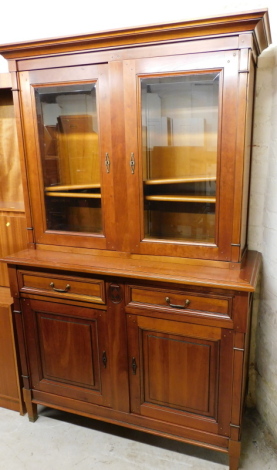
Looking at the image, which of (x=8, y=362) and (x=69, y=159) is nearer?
(x=69, y=159)

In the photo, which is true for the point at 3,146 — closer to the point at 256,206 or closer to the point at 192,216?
the point at 192,216

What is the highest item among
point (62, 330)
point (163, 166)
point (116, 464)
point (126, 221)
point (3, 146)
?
point (3, 146)

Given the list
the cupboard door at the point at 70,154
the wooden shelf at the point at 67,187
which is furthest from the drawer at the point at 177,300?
the wooden shelf at the point at 67,187

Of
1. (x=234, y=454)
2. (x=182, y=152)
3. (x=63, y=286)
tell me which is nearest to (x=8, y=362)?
(x=63, y=286)

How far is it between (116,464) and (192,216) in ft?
3.93

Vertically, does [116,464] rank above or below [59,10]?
below

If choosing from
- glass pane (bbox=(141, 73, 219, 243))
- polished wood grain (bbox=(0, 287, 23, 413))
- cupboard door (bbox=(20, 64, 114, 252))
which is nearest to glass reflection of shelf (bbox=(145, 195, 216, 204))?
glass pane (bbox=(141, 73, 219, 243))

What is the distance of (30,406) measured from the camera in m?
1.88

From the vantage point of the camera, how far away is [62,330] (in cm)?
172

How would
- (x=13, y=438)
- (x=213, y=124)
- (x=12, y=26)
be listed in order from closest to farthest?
1. (x=213, y=124)
2. (x=13, y=438)
3. (x=12, y=26)

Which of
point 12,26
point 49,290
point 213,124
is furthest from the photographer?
point 12,26

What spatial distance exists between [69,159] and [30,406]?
4.28 ft

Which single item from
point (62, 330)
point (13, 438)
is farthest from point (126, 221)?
point (13, 438)

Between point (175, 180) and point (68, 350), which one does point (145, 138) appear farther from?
point (68, 350)
